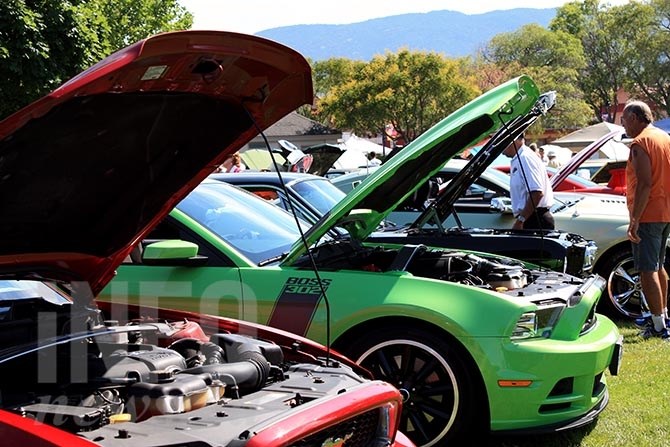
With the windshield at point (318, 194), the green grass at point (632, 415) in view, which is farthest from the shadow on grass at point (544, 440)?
the windshield at point (318, 194)

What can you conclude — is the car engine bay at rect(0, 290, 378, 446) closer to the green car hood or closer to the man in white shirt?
the green car hood

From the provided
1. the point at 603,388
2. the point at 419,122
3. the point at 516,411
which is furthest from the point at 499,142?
the point at 419,122

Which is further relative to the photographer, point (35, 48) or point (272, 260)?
point (35, 48)

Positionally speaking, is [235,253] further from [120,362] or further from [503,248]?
[503,248]

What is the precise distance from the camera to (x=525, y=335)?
13.6 feet

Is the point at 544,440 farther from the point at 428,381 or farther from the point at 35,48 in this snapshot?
the point at 35,48

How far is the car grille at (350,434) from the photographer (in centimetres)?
248

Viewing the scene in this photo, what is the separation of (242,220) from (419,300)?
1.63 meters

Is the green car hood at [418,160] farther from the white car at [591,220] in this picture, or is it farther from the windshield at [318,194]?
the windshield at [318,194]

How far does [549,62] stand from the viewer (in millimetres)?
64062

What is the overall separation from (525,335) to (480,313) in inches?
10.8

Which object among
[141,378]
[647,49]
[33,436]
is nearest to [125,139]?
[141,378]

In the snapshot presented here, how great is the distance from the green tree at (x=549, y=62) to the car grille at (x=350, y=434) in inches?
2077

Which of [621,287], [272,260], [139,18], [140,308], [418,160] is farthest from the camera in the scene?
[139,18]
